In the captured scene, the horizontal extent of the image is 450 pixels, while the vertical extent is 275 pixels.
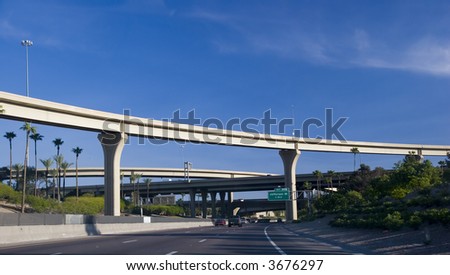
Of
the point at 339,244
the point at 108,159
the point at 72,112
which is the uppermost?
the point at 72,112

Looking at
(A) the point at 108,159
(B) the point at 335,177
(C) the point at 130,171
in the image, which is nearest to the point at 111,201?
(A) the point at 108,159

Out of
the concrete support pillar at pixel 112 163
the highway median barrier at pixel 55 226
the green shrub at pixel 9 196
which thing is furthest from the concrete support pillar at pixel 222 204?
the highway median barrier at pixel 55 226

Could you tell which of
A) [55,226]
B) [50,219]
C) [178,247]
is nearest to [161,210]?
[50,219]

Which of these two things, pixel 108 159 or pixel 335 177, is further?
pixel 335 177

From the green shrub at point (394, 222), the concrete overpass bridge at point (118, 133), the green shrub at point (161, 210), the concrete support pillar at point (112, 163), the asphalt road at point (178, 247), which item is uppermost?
the concrete overpass bridge at point (118, 133)

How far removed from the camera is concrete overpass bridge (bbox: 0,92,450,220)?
171 feet

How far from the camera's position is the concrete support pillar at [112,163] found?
6219 cm

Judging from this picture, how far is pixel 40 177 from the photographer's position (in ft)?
448

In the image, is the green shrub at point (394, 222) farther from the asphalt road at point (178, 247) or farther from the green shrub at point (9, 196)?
the green shrub at point (9, 196)

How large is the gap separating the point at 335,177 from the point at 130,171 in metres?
53.3

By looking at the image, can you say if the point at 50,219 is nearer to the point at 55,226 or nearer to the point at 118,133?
the point at 55,226

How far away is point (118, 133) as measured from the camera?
6272cm

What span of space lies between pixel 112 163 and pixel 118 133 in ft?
10.9
